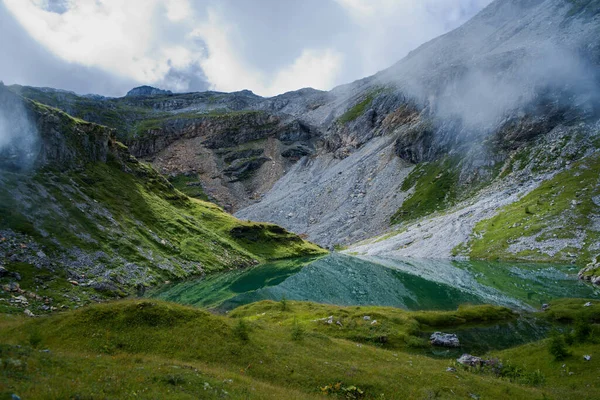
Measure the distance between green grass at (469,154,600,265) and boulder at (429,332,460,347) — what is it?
65751mm

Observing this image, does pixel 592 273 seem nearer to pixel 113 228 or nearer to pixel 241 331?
pixel 241 331

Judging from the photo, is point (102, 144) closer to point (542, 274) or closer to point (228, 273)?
point (228, 273)

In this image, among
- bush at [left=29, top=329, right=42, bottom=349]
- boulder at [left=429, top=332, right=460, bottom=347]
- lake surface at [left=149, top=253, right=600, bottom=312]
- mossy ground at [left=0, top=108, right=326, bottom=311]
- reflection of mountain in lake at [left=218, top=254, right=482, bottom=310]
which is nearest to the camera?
bush at [left=29, top=329, right=42, bottom=349]

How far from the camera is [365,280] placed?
85625mm

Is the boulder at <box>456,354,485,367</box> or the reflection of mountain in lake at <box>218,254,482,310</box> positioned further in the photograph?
the reflection of mountain in lake at <box>218,254,482,310</box>

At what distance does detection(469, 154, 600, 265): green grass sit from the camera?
92562 mm

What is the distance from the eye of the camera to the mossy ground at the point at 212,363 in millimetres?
16703

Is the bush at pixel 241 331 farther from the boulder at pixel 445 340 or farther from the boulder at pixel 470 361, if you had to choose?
the boulder at pixel 445 340

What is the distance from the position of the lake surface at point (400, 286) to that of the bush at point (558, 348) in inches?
966

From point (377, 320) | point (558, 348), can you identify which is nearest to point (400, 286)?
point (377, 320)

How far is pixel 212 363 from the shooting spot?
75.7 ft

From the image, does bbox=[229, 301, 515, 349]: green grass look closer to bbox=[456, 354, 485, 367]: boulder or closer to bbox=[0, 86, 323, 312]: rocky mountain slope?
bbox=[456, 354, 485, 367]: boulder

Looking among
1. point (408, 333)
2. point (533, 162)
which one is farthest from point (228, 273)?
point (533, 162)

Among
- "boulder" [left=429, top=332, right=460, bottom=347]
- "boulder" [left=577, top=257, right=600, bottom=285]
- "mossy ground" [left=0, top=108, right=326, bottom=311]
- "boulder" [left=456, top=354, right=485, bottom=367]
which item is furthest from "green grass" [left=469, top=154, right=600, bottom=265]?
"mossy ground" [left=0, top=108, right=326, bottom=311]
